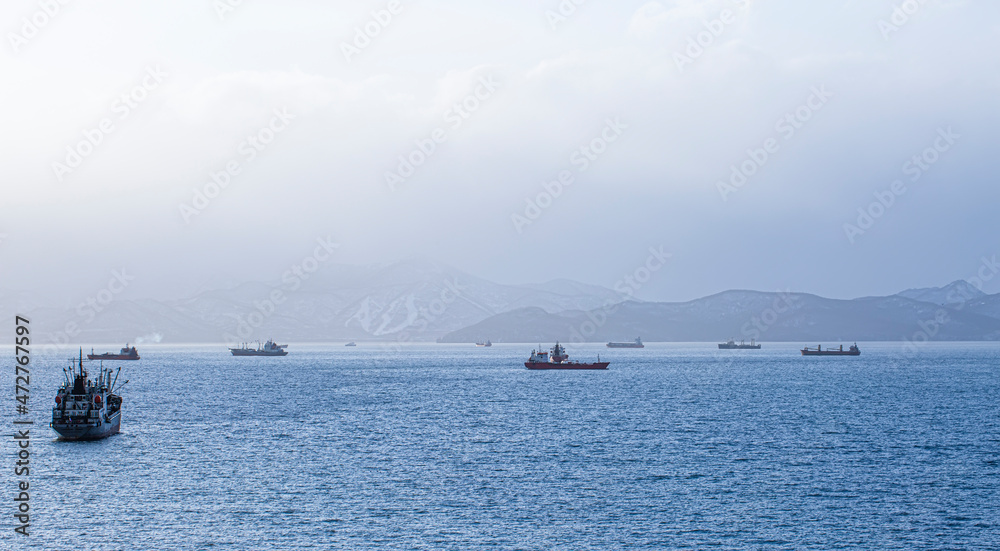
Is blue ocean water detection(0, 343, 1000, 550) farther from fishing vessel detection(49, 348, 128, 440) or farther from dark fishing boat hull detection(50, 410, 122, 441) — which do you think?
fishing vessel detection(49, 348, 128, 440)

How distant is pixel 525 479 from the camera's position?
73.4 meters

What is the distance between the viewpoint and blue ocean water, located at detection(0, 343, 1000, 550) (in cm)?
5575

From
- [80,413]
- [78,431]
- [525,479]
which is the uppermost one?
[80,413]

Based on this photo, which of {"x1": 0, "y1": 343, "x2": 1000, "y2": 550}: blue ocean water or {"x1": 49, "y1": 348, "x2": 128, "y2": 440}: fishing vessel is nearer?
{"x1": 0, "y1": 343, "x2": 1000, "y2": 550}: blue ocean water

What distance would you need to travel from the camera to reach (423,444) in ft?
310

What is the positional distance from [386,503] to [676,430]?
1972 inches

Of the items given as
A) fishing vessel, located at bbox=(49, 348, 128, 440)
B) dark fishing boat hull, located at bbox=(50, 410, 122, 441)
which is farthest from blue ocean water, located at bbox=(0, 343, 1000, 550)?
fishing vessel, located at bbox=(49, 348, 128, 440)

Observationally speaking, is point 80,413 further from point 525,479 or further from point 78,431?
point 525,479

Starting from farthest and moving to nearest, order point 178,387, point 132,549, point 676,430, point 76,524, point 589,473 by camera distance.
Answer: point 178,387 < point 676,430 < point 589,473 < point 76,524 < point 132,549

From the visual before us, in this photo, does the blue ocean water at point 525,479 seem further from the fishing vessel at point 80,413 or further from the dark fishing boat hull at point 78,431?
the fishing vessel at point 80,413

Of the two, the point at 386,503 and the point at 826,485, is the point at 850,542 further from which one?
the point at 386,503

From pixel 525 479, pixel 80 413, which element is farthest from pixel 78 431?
pixel 525 479

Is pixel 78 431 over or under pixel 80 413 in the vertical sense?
under

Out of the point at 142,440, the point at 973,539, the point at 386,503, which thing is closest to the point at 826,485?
the point at 973,539
